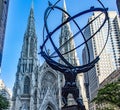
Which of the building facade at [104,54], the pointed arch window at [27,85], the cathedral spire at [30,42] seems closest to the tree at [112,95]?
the pointed arch window at [27,85]

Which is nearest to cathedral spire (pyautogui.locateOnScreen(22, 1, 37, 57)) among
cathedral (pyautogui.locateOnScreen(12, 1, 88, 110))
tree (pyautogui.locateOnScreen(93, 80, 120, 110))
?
cathedral (pyautogui.locateOnScreen(12, 1, 88, 110))

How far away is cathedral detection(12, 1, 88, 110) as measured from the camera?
49.3 meters

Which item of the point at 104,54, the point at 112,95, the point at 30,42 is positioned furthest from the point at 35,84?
the point at 104,54

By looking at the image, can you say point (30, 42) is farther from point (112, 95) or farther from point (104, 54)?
point (112, 95)

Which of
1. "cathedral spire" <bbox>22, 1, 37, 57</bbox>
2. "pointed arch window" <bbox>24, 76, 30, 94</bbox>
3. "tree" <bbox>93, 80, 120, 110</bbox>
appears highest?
"cathedral spire" <bbox>22, 1, 37, 57</bbox>

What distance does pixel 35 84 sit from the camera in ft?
170

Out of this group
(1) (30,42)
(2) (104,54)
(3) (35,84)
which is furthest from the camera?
(2) (104,54)

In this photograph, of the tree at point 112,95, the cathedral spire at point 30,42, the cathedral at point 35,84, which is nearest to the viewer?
the tree at point 112,95

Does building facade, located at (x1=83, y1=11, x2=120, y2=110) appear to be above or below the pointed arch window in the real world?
above

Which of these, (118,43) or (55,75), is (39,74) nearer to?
(55,75)

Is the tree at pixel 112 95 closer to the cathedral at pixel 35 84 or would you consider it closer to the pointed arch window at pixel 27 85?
the cathedral at pixel 35 84

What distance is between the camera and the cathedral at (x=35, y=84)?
162 feet

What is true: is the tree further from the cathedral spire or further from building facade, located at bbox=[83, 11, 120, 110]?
building facade, located at bbox=[83, 11, 120, 110]

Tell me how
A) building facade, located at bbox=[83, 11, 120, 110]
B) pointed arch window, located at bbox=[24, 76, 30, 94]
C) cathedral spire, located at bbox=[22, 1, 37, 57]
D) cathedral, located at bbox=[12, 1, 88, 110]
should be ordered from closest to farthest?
1. cathedral, located at bbox=[12, 1, 88, 110]
2. pointed arch window, located at bbox=[24, 76, 30, 94]
3. cathedral spire, located at bbox=[22, 1, 37, 57]
4. building facade, located at bbox=[83, 11, 120, 110]
